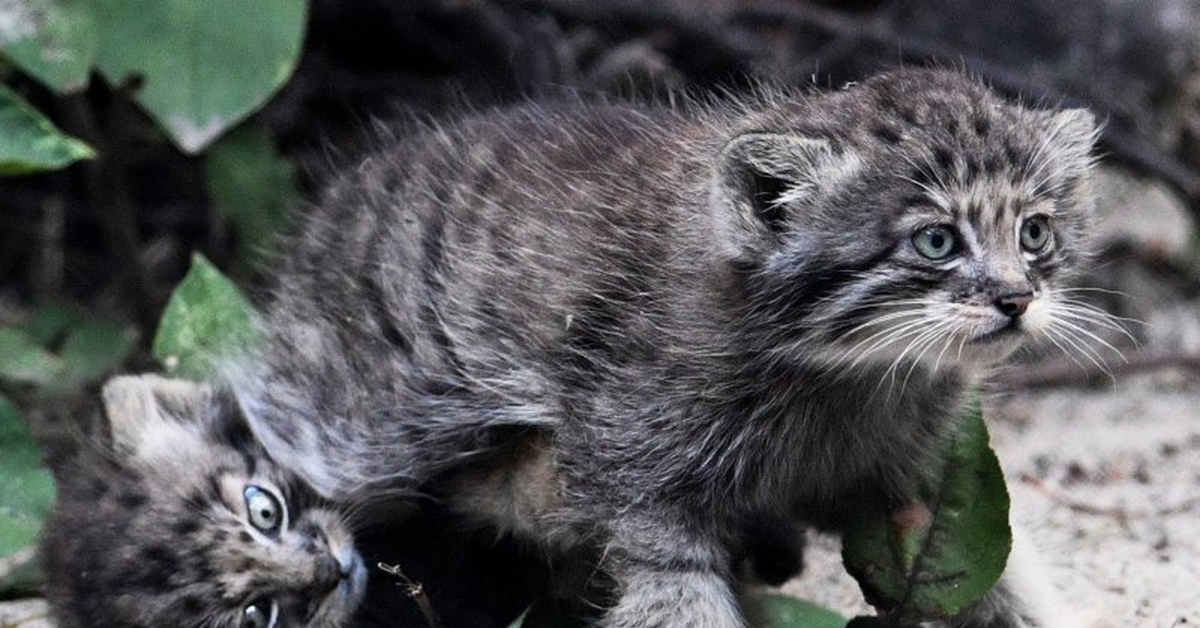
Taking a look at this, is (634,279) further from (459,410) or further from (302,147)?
(302,147)

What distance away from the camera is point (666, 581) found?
4008 millimetres

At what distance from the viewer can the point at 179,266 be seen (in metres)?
7.72

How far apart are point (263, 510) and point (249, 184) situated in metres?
2.69

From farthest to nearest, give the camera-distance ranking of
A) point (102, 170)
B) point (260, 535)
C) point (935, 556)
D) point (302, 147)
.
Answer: point (302, 147)
point (102, 170)
point (260, 535)
point (935, 556)

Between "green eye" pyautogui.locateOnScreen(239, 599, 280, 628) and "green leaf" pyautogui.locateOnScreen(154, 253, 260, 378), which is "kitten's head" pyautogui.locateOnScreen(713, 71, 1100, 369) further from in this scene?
"green leaf" pyautogui.locateOnScreen(154, 253, 260, 378)

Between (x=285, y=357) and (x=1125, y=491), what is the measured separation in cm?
295

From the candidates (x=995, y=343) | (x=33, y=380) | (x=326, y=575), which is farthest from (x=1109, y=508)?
(x=33, y=380)

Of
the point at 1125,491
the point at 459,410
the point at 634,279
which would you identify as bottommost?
the point at 1125,491

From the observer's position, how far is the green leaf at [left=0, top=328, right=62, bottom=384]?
5.96 metres

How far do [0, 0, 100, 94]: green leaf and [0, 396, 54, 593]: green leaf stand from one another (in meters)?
1.20

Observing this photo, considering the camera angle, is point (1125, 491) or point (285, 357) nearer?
point (285, 357)

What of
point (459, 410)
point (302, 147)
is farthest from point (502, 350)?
point (302, 147)

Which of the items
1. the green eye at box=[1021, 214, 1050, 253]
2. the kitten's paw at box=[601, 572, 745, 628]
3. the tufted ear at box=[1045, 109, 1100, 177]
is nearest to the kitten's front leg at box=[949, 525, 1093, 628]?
the kitten's paw at box=[601, 572, 745, 628]

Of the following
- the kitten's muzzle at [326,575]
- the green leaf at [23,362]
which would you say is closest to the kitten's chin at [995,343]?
the kitten's muzzle at [326,575]
